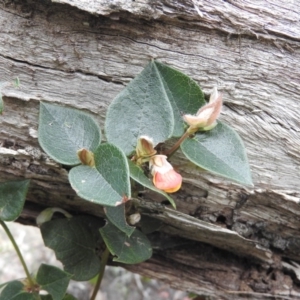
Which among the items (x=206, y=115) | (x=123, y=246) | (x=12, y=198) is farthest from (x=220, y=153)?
(x=12, y=198)

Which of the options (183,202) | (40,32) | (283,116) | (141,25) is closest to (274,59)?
(283,116)

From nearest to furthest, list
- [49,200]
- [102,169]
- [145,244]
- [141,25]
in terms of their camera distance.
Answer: [102,169] < [141,25] < [145,244] < [49,200]

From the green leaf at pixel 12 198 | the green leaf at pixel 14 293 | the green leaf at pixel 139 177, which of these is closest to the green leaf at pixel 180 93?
the green leaf at pixel 139 177

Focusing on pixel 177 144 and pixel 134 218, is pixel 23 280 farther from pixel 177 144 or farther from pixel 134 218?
pixel 177 144

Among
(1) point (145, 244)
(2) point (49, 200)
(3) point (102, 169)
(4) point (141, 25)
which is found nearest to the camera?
(3) point (102, 169)

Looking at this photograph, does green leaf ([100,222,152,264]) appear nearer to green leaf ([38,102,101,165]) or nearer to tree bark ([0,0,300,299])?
tree bark ([0,0,300,299])

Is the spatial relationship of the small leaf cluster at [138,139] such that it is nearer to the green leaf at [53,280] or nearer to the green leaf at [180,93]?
the green leaf at [180,93]

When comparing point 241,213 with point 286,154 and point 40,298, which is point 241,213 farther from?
point 40,298
